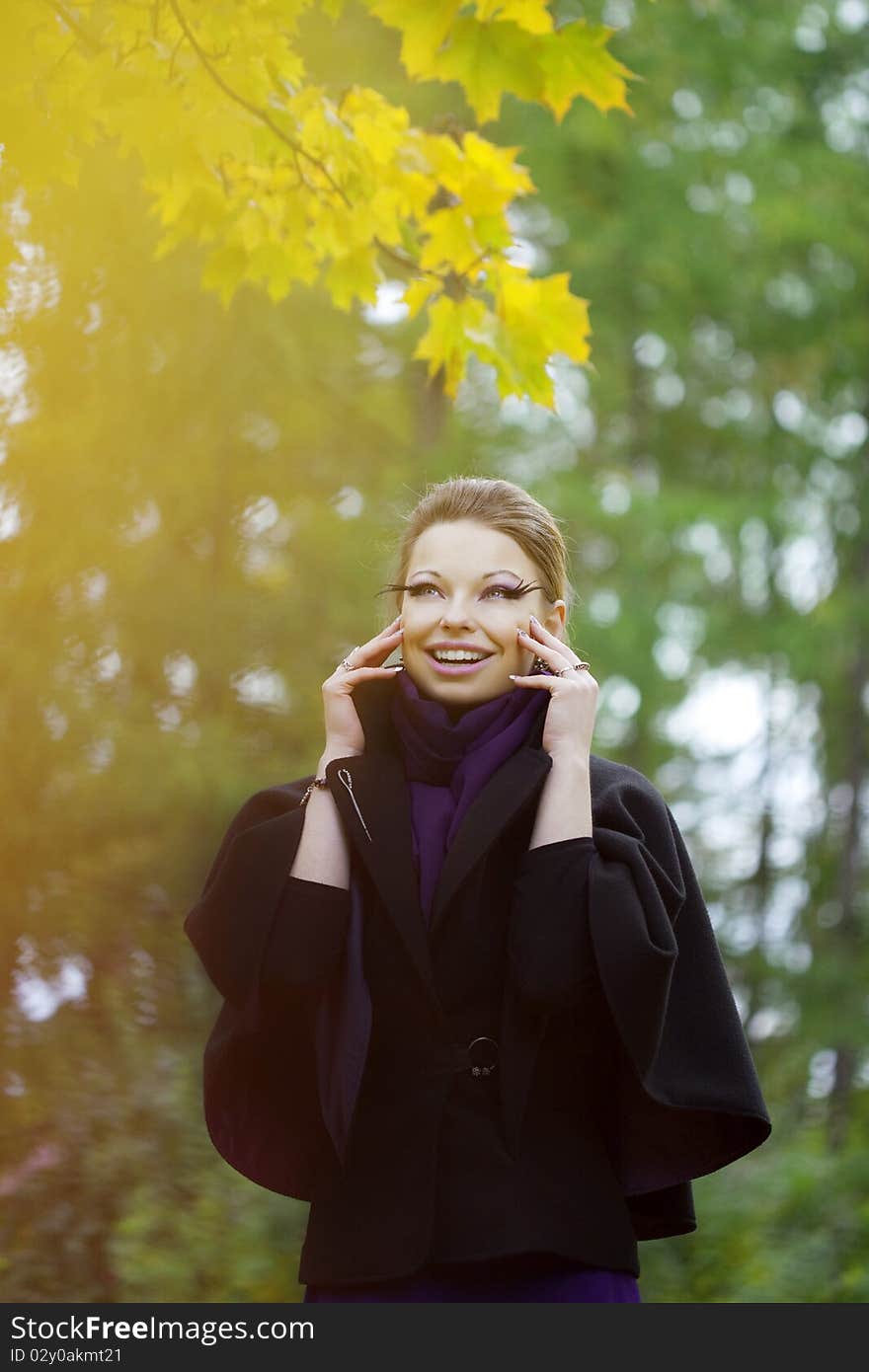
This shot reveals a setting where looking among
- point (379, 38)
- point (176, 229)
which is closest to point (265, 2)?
point (176, 229)

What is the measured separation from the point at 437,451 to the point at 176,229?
435cm

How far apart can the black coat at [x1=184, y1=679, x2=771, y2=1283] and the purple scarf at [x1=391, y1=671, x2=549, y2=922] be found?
0.12 ft

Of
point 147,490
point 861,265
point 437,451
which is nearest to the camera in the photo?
point 147,490

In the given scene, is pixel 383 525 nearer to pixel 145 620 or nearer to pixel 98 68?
pixel 145 620

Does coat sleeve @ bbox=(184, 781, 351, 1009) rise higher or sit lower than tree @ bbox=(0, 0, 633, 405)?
lower

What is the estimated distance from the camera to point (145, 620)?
630 centimetres

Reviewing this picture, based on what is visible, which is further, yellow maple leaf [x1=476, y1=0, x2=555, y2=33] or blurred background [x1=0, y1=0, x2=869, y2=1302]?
blurred background [x1=0, y1=0, x2=869, y2=1302]

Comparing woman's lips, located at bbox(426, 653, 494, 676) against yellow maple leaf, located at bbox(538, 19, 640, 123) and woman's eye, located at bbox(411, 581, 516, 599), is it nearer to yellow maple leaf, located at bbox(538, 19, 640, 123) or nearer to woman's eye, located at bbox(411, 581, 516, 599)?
woman's eye, located at bbox(411, 581, 516, 599)

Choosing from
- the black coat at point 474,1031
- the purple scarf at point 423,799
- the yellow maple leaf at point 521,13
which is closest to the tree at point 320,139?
the yellow maple leaf at point 521,13

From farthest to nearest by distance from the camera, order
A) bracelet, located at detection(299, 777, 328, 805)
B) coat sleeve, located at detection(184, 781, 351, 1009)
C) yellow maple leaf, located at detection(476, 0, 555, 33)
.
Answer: yellow maple leaf, located at detection(476, 0, 555, 33)
bracelet, located at detection(299, 777, 328, 805)
coat sleeve, located at detection(184, 781, 351, 1009)

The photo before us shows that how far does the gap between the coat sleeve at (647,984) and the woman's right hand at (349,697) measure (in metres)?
0.39

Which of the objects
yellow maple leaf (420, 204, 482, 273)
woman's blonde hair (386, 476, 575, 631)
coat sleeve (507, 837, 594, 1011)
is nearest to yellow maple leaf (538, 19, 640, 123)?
yellow maple leaf (420, 204, 482, 273)

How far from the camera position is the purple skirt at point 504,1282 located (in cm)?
220

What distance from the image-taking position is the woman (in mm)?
2188
